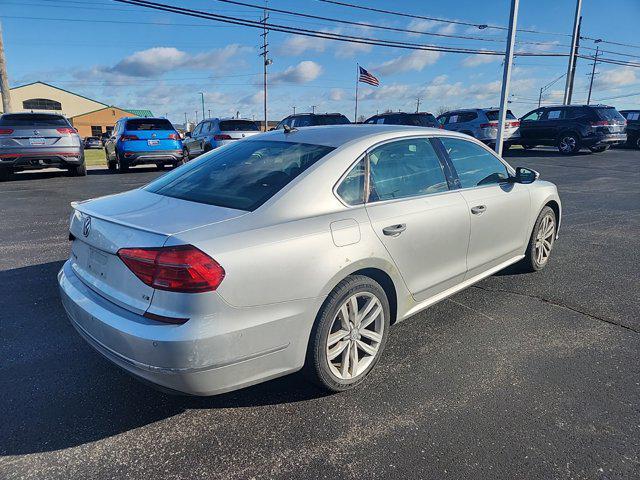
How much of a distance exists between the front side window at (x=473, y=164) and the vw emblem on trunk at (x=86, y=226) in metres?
2.64

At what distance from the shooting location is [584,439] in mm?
2369

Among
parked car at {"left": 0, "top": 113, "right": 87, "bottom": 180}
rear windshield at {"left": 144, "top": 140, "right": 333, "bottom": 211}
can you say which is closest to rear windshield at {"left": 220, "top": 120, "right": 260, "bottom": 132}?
parked car at {"left": 0, "top": 113, "right": 87, "bottom": 180}

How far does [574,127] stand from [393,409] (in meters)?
20.1

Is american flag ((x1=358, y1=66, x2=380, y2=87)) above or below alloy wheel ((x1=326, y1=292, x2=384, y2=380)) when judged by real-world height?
above

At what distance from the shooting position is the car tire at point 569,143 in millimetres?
19156

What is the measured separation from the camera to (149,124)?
13.3 m

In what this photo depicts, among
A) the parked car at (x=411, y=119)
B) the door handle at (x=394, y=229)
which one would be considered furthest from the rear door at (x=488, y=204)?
the parked car at (x=411, y=119)

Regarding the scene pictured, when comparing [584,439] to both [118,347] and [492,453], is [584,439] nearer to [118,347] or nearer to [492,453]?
[492,453]

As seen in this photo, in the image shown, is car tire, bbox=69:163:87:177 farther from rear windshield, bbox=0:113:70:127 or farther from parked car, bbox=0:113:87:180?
rear windshield, bbox=0:113:70:127

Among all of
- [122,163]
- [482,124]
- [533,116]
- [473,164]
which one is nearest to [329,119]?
[122,163]

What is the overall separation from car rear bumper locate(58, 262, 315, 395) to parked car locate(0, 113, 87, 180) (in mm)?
10548

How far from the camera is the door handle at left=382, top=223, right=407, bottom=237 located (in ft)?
9.43

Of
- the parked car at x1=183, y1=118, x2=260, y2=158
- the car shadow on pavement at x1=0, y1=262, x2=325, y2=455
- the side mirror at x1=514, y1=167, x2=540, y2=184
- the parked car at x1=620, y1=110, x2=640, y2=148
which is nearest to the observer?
the car shadow on pavement at x1=0, y1=262, x2=325, y2=455

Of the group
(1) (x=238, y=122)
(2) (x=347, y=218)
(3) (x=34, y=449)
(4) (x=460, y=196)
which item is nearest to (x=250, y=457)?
(3) (x=34, y=449)
